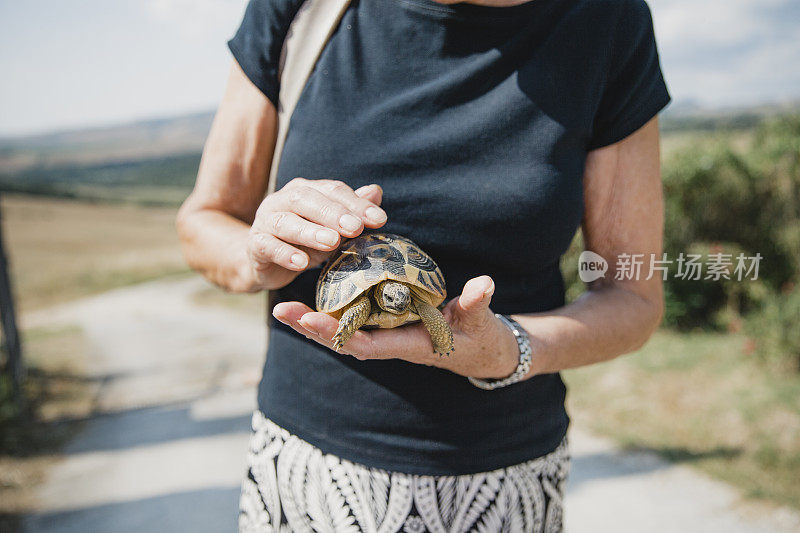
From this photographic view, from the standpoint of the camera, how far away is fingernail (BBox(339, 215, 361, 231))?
1431 millimetres

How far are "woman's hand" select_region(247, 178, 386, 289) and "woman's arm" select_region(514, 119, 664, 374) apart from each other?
712 millimetres

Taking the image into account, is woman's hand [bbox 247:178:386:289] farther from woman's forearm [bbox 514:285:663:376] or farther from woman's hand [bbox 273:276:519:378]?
woman's forearm [bbox 514:285:663:376]

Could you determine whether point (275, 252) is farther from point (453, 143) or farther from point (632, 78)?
point (632, 78)

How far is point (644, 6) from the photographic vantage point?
1.85 meters

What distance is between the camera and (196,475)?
19.5 feet

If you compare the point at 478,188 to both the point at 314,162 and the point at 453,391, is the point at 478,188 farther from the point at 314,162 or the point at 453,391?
the point at 453,391

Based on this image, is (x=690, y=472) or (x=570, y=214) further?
(x=690, y=472)

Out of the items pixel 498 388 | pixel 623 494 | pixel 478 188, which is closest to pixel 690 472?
pixel 623 494

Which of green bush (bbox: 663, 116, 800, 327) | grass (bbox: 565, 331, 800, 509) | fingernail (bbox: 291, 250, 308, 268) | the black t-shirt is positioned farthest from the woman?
green bush (bbox: 663, 116, 800, 327)

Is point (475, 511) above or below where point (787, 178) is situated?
above

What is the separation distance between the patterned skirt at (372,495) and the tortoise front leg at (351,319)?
0.43 metres

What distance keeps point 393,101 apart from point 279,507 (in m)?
1.42

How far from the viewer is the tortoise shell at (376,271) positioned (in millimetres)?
1820

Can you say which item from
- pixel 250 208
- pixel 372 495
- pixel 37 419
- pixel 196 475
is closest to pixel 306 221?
pixel 250 208
